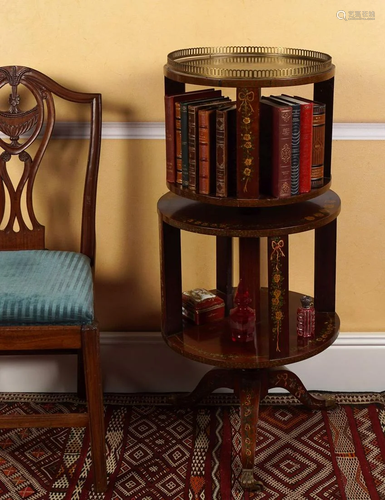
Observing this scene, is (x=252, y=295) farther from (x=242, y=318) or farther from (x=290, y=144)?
(x=290, y=144)

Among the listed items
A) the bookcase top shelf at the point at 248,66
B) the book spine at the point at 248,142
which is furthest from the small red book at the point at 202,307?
the bookcase top shelf at the point at 248,66

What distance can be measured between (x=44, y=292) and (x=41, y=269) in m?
0.15

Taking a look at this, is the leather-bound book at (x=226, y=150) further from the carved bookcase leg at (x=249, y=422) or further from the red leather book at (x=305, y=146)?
the carved bookcase leg at (x=249, y=422)

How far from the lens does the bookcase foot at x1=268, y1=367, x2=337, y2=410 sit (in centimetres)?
236

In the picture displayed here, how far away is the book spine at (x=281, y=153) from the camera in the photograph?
6.40 feet

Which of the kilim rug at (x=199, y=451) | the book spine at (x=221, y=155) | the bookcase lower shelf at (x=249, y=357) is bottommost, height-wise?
the kilim rug at (x=199, y=451)

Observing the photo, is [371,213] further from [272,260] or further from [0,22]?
[0,22]

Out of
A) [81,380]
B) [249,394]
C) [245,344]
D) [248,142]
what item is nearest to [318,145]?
[248,142]

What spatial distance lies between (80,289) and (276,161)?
2.18 feet

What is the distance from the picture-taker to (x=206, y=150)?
2.02m

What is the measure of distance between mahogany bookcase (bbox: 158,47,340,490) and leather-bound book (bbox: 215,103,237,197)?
45mm

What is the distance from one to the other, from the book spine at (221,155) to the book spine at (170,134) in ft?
0.52

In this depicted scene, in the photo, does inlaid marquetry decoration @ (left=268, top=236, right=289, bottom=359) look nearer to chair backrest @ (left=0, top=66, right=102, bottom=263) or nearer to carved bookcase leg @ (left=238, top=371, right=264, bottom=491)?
carved bookcase leg @ (left=238, top=371, right=264, bottom=491)

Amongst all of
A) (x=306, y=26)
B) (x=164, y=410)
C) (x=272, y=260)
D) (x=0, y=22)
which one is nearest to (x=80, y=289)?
(x=272, y=260)
